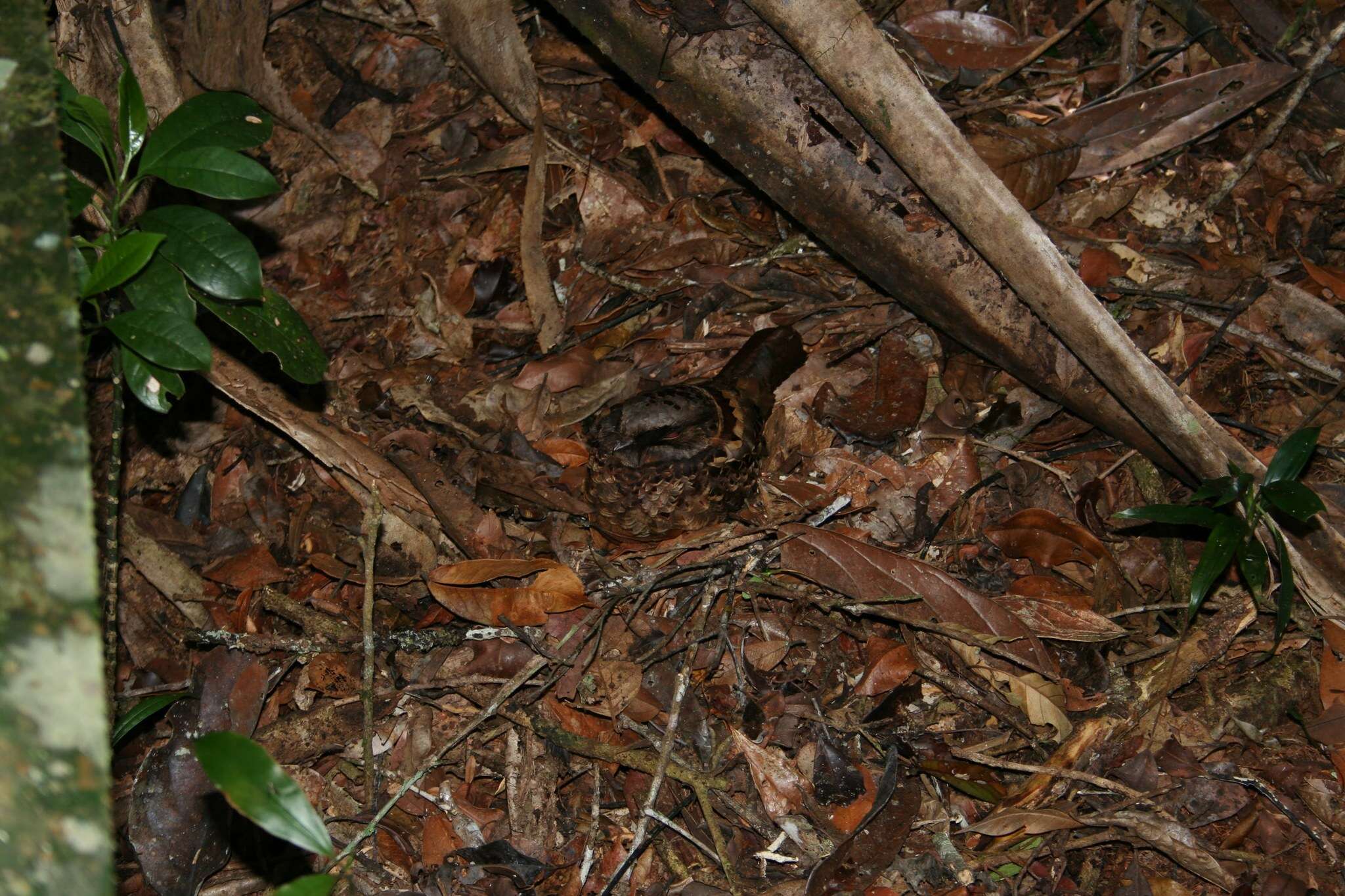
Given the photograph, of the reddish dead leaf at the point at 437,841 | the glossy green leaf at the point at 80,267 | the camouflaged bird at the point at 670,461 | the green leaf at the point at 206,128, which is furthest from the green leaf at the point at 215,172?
the reddish dead leaf at the point at 437,841

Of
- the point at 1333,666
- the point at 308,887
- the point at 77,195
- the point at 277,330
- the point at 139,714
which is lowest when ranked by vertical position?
the point at 1333,666

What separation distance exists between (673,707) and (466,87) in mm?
3048

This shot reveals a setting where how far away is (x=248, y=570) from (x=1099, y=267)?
302cm

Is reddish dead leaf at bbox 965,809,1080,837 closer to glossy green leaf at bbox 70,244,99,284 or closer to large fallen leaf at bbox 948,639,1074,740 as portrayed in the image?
large fallen leaf at bbox 948,639,1074,740

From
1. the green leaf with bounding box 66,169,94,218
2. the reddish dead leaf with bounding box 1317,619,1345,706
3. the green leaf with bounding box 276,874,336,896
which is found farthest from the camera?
the reddish dead leaf with bounding box 1317,619,1345,706

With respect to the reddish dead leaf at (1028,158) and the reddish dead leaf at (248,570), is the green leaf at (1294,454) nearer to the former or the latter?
the reddish dead leaf at (1028,158)

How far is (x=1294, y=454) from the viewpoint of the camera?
91.8 inches

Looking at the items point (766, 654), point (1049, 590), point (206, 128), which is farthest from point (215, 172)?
point (1049, 590)

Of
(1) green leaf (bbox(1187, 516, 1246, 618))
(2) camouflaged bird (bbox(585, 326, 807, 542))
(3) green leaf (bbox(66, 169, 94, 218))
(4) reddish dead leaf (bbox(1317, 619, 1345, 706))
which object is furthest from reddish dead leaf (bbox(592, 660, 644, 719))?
(4) reddish dead leaf (bbox(1317, 619, 1345, 706))

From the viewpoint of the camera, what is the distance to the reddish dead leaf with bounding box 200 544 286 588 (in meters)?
3.03

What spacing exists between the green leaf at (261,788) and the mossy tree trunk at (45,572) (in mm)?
203

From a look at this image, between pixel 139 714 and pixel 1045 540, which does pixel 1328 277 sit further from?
pixel 139 714

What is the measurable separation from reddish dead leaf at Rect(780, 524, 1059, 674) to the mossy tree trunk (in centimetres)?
189

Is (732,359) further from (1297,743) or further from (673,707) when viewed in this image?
(1297,743)
